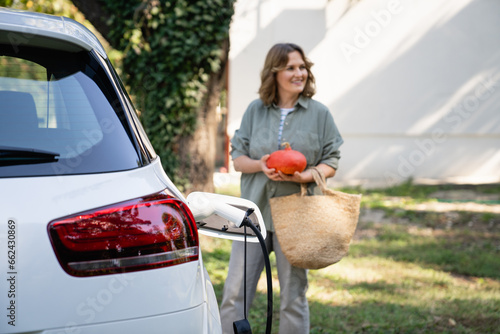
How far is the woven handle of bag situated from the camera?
3.09 meters

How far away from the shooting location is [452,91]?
11789mm

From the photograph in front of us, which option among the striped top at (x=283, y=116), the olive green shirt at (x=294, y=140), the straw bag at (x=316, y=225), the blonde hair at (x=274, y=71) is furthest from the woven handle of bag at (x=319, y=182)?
the blonde hair at (x=274, y=71)

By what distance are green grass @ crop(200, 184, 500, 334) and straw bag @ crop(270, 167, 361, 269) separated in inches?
48.6

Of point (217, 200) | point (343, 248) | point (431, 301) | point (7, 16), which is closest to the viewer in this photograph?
point (7, 16)

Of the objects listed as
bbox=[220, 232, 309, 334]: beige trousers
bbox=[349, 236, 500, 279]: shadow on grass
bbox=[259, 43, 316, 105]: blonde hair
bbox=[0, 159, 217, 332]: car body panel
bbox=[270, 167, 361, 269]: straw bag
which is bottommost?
bbox=[349, 236, 500, 279]: shadow on grass

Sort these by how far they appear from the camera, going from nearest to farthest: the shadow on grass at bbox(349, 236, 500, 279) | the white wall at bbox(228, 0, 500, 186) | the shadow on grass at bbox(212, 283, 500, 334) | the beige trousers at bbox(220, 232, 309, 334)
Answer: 1. the beige trousers at bbox(220, 232, 309, 334)
2. the shadow on grass at bbox(212, 283, 500, 334)
3. the shadow on grass at bbox(349, 236, 500, 279)
4. the white wall at bbox(228, 0, 500, 186)

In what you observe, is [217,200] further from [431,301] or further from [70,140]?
[431,301]

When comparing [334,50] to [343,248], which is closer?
[343,248]

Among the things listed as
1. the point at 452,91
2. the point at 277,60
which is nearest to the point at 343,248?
the point at 277,60

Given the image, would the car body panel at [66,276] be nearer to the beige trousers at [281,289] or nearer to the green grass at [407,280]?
the beige trousers at [281,289]

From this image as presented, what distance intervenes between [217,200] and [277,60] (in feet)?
5.24

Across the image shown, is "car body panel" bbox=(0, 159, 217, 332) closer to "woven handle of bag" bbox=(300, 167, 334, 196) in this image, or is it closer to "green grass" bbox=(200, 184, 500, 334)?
"woven handle of bag" bbox=(300, 167, 334, 196)

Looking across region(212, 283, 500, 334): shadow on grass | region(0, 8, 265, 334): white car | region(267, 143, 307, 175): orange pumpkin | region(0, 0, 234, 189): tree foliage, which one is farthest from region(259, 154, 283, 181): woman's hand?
region(0, 0, 234, 189): tree foliage

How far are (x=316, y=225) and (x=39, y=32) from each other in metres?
1.85
